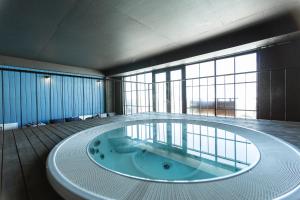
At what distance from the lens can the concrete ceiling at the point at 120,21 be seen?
8.46 ft

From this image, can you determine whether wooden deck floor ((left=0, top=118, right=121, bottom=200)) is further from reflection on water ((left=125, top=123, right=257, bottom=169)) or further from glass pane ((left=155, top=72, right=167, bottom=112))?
glass pane ((left=155, top=72, right=167, bottom=112))

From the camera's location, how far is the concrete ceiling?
8.46 feet

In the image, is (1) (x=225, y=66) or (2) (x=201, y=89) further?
(2) (x=201, y=89)

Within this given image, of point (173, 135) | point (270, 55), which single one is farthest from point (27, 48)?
point (270, 55)

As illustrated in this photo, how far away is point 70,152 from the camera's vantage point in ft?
4.81

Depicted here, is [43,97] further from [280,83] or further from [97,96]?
[280,83]

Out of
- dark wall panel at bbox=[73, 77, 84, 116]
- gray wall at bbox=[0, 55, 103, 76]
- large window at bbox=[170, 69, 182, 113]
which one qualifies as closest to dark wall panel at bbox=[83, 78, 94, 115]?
dark wall panel at bbox=[73, 77, 84, 116]

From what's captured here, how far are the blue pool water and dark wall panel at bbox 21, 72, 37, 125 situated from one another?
5.58 m

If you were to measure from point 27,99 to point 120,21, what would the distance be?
581 cm

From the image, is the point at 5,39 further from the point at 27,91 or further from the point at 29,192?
the point at 29,192

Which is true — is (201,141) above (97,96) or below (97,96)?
below

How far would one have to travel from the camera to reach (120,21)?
10.2ft

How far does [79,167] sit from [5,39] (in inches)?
194

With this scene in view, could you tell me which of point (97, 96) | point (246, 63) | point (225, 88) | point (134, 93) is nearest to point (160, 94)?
point (134, 93)
